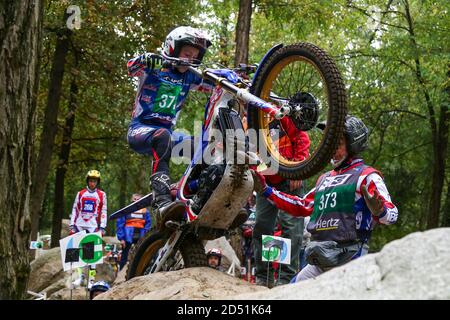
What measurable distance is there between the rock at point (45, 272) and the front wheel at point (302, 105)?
8.17 meters

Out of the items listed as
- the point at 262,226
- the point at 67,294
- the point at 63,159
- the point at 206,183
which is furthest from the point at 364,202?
the point at 63,159

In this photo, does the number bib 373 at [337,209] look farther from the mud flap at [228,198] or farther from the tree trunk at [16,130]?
the tree trunk at [16,130]

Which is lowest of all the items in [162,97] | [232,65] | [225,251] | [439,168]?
[225,251]

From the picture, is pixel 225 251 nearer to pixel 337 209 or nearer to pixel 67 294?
pixel 67 294

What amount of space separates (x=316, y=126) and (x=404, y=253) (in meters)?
2.49

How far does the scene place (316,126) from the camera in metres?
5.59

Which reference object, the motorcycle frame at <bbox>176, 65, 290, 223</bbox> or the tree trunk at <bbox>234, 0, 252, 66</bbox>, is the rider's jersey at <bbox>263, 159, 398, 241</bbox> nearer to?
the motorcycle frame at <bbox>176, 65, 290, 223</bbox>

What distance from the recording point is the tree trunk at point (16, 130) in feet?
14.6

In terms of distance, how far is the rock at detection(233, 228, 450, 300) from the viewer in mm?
2945

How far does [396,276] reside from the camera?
308cm

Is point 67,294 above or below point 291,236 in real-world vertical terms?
below

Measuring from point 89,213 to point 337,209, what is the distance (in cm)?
922

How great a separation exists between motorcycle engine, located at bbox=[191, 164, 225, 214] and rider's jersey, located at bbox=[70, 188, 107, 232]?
7752 mm

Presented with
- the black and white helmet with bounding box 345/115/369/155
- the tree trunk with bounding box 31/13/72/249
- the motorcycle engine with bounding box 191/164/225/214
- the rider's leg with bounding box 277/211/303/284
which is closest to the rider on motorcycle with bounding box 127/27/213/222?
the motorcycle engine with bounding box 191/164/225/214
